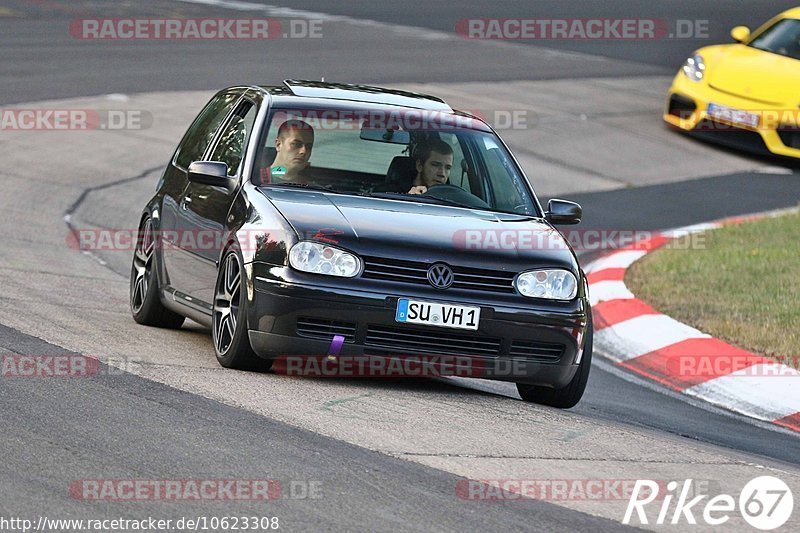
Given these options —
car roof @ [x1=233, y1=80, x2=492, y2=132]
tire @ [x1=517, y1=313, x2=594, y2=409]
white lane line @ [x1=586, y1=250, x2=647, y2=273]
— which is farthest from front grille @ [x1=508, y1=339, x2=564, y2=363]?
white lane line @ [x1=586, y1=250, x2=647, y2=273]

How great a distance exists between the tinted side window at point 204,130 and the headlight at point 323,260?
2128 millimetres

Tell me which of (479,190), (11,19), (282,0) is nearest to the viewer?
(479,190)

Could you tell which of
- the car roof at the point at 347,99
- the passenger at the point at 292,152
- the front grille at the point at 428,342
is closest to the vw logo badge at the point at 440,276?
the front grille at the point at 428,342

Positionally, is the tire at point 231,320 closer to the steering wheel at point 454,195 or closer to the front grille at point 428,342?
the front grille at point 428,342

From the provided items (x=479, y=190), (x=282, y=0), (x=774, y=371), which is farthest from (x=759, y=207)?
(x=282, y=0)

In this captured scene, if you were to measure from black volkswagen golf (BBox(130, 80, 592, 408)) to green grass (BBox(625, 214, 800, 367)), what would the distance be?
6.90 ft

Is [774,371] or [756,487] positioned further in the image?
[774,371]

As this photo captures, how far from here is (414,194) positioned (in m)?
8.25

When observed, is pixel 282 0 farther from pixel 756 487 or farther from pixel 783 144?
pixel 756 487

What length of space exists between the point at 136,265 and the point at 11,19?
16.4m

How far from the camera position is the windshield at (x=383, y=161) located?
8.25 meters

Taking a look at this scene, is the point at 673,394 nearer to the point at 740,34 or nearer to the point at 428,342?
the point at 428,342

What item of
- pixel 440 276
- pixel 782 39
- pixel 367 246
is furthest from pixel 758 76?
pixel 367 246

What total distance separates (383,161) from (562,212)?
3.31 feet
